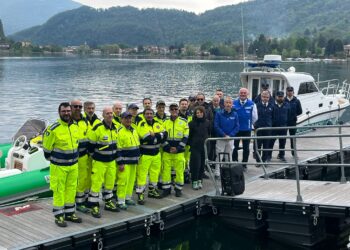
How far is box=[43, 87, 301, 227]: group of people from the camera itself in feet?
24.1

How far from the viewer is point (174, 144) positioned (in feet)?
29.8

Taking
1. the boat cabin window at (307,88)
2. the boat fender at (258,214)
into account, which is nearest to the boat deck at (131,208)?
the boat fender at (258,214)

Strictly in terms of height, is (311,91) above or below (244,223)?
above

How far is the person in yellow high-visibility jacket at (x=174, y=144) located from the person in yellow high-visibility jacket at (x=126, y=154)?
35.7 inches

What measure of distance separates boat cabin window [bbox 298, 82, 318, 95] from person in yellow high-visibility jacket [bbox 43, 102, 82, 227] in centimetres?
1063

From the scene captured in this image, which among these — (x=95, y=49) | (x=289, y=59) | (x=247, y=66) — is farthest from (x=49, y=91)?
(x=95, y=49)

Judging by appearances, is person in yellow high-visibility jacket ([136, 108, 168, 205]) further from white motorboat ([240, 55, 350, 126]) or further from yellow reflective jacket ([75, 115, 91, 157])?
white motorboat ([240, 55, 350, 126])

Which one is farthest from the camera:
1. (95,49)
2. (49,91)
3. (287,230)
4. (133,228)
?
(95,49)

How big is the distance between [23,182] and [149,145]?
3.11 m

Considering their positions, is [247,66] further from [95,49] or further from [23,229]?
[95,49]

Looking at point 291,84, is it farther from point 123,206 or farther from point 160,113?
point 123,206

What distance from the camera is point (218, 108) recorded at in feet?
34.4

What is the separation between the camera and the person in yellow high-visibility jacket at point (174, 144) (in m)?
9.02

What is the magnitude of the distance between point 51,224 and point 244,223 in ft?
12.1
